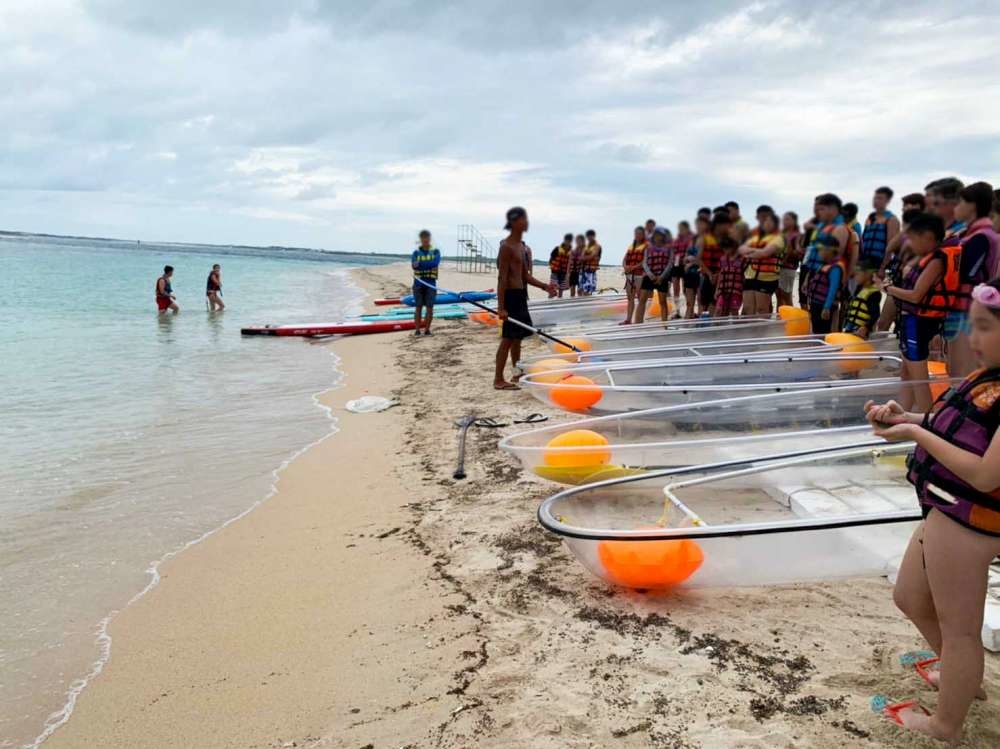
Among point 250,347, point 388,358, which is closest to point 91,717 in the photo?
point 388,358

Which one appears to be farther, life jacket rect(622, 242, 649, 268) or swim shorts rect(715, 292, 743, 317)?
life jacket rect(622, 242, 649, 268)

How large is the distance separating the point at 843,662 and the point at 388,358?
8486 millimetres

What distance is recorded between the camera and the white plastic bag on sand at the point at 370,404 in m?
7.04

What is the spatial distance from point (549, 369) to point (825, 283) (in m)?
2.82

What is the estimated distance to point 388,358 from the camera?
10.3 meters

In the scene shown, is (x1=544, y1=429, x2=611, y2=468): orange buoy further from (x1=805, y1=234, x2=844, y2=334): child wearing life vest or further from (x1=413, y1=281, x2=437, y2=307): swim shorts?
(x1=413, y1=281, x2=437, y2=307): swim shorts

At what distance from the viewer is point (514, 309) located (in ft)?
23.5

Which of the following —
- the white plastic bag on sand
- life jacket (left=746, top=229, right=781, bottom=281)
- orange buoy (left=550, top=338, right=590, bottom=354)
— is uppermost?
life jacket (left=746, top=229, right=781, bottom=281)

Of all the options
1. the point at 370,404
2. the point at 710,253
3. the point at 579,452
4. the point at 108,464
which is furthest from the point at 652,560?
the point at 710,253

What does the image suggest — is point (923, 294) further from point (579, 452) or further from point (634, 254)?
point (634, 254)

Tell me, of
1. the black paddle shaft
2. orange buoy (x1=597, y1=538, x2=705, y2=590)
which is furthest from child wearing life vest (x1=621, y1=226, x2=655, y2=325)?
orange buoy (x1=597, y1=538, x2=705, y2=590)

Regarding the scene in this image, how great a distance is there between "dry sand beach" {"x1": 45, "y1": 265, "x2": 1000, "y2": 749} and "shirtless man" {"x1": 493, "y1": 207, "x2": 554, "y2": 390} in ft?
10.4

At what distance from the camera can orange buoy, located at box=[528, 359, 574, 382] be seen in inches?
241

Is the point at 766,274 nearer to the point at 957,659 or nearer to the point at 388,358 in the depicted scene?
the point at 388,358
